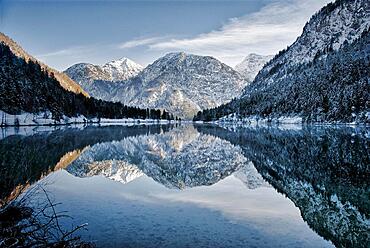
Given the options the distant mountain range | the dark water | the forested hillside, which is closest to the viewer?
the dark water

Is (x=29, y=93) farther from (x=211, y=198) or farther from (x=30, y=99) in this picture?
(x=211, y=198)

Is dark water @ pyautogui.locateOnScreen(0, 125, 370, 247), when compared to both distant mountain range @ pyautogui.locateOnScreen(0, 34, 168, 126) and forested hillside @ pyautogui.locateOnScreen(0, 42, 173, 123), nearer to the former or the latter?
distant mountain range @ pyautogui.locateOnScreen(0, 34, 168, 126)

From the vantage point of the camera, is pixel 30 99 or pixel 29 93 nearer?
pixel 30 99

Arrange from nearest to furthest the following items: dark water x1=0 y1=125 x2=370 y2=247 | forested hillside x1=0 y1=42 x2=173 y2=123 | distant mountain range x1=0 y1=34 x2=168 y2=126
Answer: dark water x1=0 y1=125 x2=370 y2=247 < distant mountain range x1=0 y1=34 x2=168 y2=126 < forested hillside x1=0 y1=42 x2=173 y2=123

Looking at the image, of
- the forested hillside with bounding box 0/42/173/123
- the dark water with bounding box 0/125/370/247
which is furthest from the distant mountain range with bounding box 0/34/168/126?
the dark water with bounding box 0/125/370/247

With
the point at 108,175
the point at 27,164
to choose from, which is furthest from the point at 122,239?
the point at 27,164

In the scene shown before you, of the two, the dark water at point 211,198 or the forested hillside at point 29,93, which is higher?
the forested hillside at point 29,93

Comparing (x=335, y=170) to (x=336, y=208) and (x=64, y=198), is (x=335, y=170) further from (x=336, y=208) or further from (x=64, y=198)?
(x=64, y=198)

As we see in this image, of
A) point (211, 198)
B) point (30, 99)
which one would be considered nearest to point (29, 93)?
point (30, 99)

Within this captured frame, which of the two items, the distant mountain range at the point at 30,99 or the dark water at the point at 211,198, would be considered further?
the distant mountain range at the point at 30,99

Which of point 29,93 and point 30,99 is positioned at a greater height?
point 29,93

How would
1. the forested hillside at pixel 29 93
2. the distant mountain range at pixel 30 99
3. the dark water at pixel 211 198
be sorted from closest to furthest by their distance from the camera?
the dark water at pixel 211 198
the distant mountain range at pixel 30 99
the forested hillside at pixel 29 93

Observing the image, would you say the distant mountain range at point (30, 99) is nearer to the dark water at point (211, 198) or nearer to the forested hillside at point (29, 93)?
the forested hillside at point (29, 93)

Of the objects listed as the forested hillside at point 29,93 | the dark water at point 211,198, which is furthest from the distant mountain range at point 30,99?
the dark water at point 211,198
